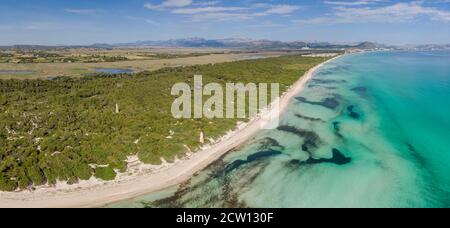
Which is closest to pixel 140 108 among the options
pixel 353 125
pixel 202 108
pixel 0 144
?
pixel 202 108

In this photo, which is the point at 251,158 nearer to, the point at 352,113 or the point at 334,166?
the point at 334,166

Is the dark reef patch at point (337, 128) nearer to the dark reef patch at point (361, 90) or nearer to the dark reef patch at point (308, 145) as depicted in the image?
the dark reef patch at point (308, 145)

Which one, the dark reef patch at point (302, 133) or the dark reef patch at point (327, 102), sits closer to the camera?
the dark reef patch at point (302, 133)

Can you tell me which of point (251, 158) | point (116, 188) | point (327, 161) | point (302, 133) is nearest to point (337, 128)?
point (302, 133)

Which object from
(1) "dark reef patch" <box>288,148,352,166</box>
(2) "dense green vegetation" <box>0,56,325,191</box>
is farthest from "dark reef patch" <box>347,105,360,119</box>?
(1) "dark reef patch" <box>288,148,352,166</box>

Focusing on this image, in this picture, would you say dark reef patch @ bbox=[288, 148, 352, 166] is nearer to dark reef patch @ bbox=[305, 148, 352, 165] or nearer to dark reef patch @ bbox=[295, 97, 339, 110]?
dark reef patch @ bbox=[305, 148, 352, 165]

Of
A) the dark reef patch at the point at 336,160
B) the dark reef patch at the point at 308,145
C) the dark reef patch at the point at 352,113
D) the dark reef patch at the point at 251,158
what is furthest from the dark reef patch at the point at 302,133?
the dark reef patch at the point at 352,113

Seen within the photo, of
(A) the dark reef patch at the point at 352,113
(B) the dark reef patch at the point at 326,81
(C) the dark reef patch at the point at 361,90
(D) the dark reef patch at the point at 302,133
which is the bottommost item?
(D) the dark reef patch at the point at 302,133

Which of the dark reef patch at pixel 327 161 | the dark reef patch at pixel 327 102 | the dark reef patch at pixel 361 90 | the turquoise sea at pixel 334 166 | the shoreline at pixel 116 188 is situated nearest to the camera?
the shoreline at pixel 116 188
